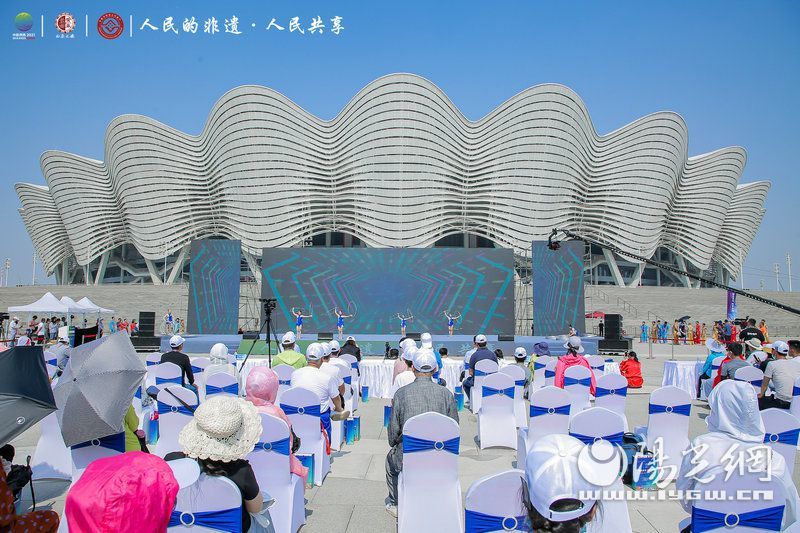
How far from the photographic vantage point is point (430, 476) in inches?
160

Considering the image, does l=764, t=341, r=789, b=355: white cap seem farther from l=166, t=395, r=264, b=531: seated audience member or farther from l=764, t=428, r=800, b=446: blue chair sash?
l=166, t=395, r=264, b=531: seated audience member

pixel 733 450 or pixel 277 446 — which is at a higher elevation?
pixel 733 450

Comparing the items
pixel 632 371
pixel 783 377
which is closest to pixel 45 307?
pixel 632 371

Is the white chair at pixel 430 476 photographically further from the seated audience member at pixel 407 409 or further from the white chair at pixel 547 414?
the white chair at pixel 547 414

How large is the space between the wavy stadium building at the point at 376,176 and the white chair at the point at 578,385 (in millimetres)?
49244

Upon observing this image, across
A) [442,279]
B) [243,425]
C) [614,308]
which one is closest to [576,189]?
[614,308]

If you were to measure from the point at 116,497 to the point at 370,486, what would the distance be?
4.01 metres

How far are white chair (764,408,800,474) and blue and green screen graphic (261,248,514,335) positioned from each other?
22.1m

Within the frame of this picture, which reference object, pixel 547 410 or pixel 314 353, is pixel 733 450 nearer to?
pixel 547 410

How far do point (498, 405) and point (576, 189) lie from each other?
54490 mm

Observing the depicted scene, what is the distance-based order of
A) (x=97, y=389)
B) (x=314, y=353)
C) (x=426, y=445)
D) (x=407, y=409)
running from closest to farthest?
(x=97, y=389)
(x=426, y=445)
(x=407, y=409)
(x=314, y=353)

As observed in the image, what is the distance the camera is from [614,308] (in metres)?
41.4

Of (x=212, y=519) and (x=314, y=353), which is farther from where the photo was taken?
(x=314, y=353)

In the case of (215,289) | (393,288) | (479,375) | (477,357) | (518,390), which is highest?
(393,288)
